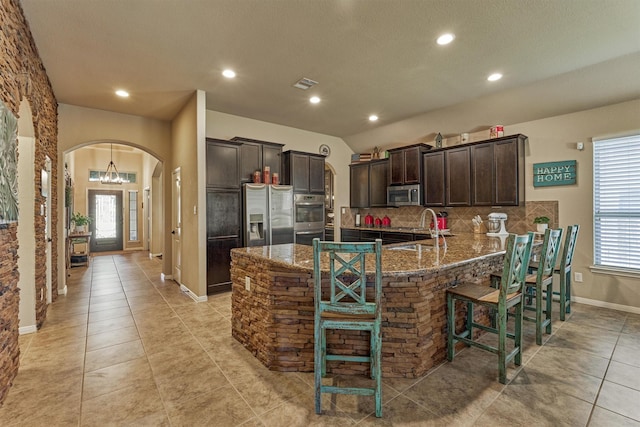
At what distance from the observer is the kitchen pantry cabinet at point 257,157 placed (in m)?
4.95

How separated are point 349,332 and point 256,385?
0.80 m

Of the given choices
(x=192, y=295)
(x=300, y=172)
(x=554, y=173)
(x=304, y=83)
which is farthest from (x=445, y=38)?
(x=192, y=295)

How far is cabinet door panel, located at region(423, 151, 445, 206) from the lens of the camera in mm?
5266

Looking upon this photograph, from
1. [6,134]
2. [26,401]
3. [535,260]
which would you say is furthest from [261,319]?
[535,260]

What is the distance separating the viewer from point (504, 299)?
2234 mm

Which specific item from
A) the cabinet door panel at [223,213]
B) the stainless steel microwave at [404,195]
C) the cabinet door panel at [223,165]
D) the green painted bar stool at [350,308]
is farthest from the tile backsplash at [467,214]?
the green painted bar stool at [350,308]

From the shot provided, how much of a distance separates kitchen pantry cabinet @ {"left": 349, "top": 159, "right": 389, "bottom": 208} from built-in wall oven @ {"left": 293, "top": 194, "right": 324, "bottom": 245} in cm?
124

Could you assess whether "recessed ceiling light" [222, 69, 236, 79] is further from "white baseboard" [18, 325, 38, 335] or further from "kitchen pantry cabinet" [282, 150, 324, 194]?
"white baseboard" [18, 325, 38, 335]

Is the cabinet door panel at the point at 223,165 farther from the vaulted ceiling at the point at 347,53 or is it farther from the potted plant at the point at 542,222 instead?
the potted plant at the point at 542,222

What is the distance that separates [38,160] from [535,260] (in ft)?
20.4

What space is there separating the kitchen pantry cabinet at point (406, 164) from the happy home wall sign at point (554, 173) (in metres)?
1.76

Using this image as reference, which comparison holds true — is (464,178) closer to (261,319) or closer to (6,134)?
(261,319)

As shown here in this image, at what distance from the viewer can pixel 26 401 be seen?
2.04 meters

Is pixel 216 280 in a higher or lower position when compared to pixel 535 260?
lower
